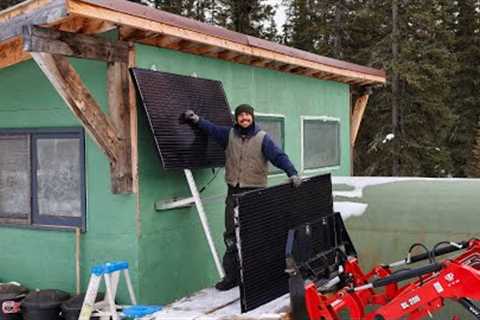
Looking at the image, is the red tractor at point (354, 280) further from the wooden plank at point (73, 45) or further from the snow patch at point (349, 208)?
the wooden plank at point (73, 45)

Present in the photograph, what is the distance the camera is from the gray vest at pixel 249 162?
5.47 meters

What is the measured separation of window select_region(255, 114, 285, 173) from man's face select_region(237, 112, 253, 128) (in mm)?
2297

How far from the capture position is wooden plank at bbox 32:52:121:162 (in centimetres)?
465

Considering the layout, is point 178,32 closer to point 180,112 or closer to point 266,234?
point 180,112

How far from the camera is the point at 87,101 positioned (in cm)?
494

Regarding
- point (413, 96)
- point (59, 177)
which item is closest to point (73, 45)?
point (59, 177)

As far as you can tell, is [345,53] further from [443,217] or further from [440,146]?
[443,217]

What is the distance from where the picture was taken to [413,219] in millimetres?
6406

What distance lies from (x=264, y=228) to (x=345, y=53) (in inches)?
771

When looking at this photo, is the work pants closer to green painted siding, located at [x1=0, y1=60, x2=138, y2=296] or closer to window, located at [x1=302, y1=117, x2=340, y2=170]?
green painted siding, located at [x1=0, y1=60, x2=138, y2=296]

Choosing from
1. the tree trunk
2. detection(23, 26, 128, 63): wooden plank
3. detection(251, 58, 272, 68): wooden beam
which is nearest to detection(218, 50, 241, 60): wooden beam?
detection(251, 58, 272, 68): wooden beam

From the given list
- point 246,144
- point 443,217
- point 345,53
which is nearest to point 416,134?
point 345,53

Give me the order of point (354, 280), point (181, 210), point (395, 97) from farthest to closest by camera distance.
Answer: point (395, 97) < point (181, 210) < point (354, 280)

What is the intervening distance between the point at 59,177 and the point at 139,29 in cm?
169
